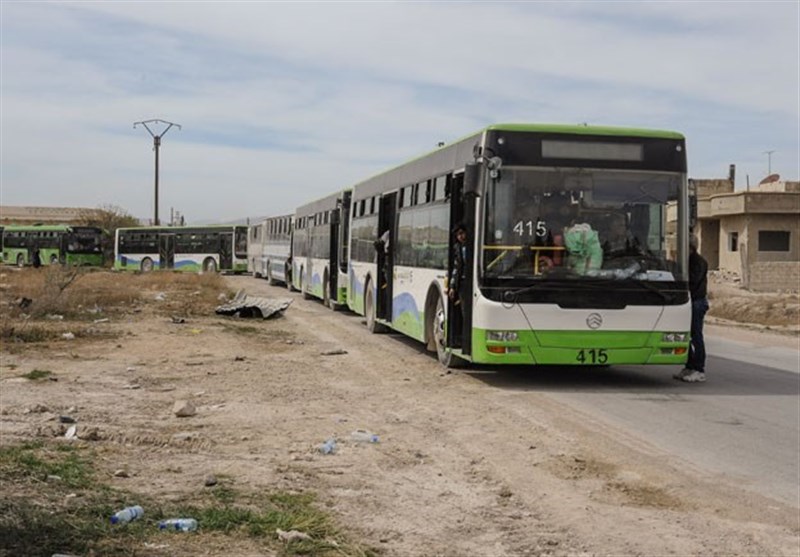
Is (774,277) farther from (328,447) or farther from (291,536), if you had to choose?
(291,536)

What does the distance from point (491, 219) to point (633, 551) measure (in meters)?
6.74

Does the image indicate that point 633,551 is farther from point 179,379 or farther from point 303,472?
point 179,379

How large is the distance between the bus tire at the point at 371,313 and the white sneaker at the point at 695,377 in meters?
7.65

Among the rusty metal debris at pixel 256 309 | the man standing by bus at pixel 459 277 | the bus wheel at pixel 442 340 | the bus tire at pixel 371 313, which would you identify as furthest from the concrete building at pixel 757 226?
the man standing by bus at pixel 459 277

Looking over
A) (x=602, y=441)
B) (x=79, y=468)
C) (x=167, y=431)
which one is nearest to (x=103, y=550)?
(x=79, y=468)

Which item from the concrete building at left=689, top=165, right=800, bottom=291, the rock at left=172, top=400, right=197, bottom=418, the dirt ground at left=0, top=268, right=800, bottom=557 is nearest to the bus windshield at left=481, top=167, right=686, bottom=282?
the dirt ground at left=0, top=268, right=800, bottom=557

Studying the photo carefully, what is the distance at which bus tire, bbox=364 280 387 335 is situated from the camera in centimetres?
1959

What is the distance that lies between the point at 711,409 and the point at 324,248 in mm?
18645

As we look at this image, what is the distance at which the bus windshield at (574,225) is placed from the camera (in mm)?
11750

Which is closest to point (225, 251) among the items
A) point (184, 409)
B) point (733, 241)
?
point (733, 241)

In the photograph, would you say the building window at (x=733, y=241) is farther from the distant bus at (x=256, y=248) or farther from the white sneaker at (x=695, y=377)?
the white sneaker at (x=695, y=377)

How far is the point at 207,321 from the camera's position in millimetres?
21656

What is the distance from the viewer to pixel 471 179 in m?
11.7

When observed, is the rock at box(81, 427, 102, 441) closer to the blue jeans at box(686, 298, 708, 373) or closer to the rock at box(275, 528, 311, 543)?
the rock at box(275, 528, 311, 543)
